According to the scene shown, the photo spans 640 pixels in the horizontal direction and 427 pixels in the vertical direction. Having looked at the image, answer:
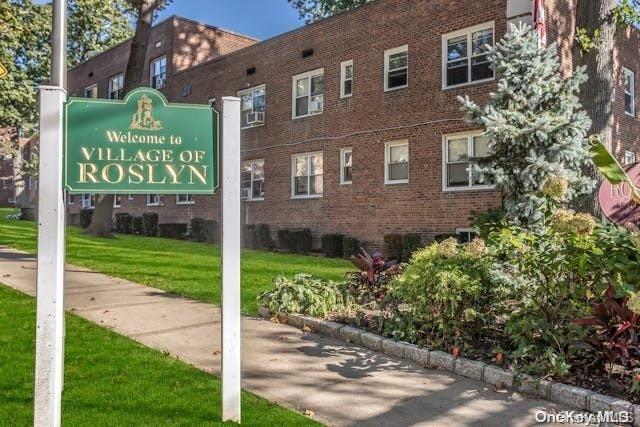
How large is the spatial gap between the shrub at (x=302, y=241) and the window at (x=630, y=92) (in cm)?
1081

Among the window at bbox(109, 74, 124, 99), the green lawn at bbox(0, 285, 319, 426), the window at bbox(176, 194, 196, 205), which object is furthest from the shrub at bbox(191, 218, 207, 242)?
the green lawn at bbox(0, 285, 319, 426)

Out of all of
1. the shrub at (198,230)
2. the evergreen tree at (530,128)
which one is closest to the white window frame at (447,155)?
the evergreen tree at (530,128)

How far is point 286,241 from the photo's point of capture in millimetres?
18797

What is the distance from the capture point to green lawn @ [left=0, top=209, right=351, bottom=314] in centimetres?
955

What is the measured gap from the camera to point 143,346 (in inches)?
232

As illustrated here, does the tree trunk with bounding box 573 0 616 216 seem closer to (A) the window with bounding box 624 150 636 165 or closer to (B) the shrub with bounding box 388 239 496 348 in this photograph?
(B) the shrub with bounding box 388 239 496 348

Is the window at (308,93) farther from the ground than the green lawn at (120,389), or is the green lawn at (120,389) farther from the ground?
the window at (308,93)

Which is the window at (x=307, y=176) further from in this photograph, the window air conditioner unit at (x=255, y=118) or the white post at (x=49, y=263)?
the white post at (x=49, y=263)

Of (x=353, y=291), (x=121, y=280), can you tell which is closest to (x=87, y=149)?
(x=353, y=291)

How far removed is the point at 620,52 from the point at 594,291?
50.2ft

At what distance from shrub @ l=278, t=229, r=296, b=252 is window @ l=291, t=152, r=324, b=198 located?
1438mm

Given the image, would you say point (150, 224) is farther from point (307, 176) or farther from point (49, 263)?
point (49, 263)

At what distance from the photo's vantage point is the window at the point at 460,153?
1461 centimetres

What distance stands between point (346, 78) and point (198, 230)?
28.8ft
